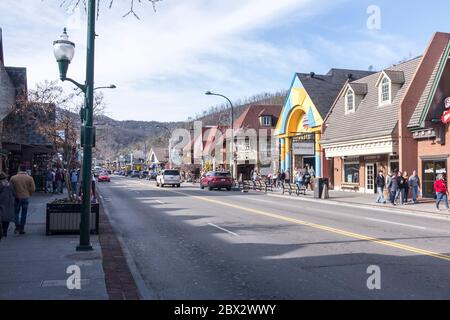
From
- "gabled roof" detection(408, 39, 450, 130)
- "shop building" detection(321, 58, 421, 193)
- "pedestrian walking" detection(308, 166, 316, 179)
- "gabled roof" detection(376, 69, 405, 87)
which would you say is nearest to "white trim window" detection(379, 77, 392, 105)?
"shop building" detection(321, 58, 421, 193)

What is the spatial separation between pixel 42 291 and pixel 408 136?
23.9 m

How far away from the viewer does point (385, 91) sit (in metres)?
31.0

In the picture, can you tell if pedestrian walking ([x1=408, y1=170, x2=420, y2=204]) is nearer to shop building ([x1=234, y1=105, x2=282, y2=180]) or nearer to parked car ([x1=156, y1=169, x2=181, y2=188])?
parked car ([x1=156, y1=169, x2=181, y2=188])

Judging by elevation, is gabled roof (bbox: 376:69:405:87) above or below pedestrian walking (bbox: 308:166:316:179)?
above

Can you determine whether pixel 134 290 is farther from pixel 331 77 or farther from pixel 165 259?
pixel 331 77

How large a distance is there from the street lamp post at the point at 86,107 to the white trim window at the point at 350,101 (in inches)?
1055

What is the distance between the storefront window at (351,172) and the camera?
34.3 metres

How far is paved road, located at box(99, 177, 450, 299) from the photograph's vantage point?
7.38m

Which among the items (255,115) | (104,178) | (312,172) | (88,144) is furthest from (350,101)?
(104,178)

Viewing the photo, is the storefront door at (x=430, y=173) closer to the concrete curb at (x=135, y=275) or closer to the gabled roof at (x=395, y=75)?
the gabled roof at (x=395, y=75)

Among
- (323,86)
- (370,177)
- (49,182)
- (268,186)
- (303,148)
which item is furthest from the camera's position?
(323,86)

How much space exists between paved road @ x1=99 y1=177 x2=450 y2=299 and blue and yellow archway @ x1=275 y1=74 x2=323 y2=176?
2366 centimetres

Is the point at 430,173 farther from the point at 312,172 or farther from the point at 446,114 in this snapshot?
the point at 312,172

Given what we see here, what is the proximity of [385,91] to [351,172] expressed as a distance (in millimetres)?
6608
